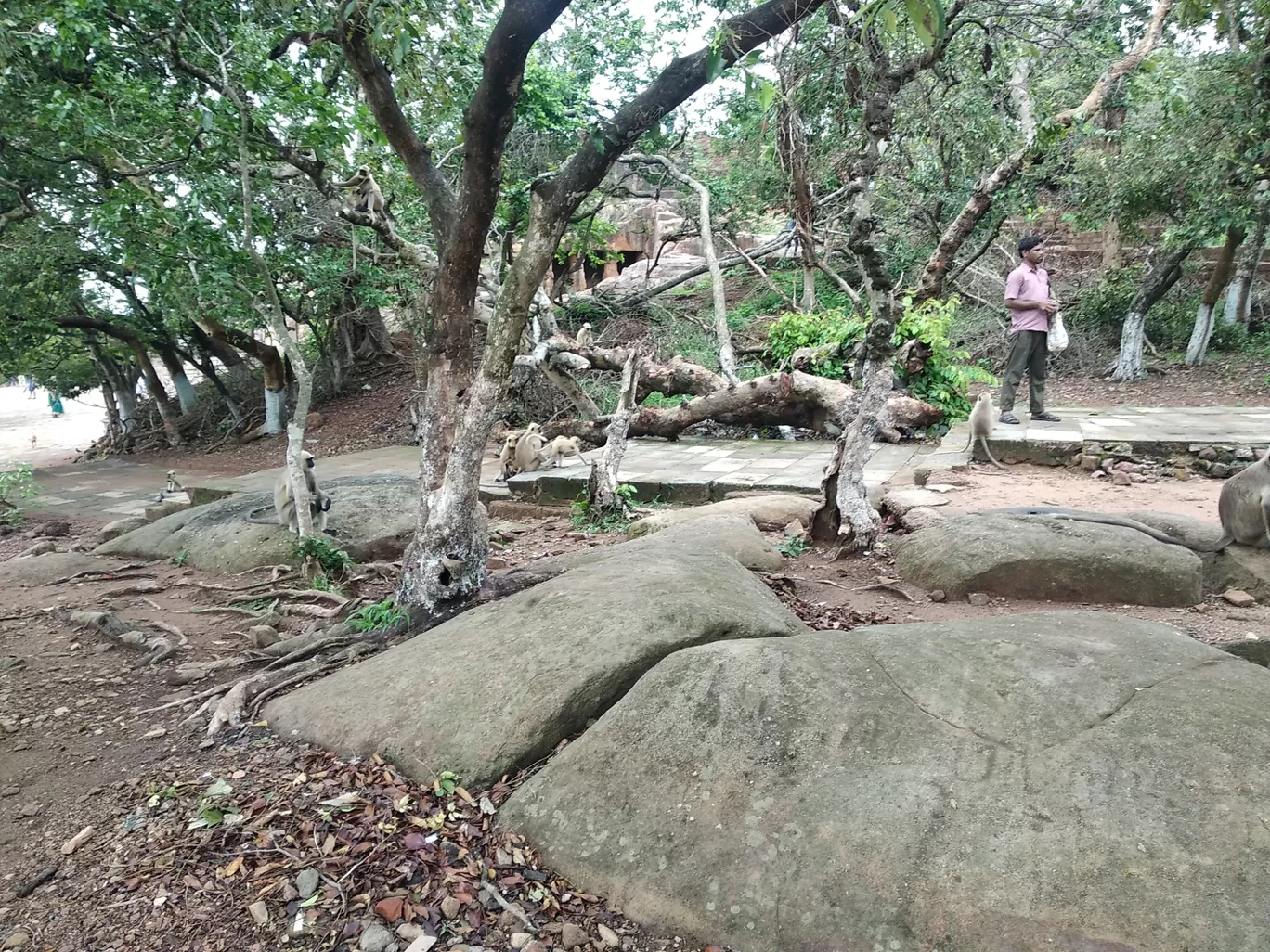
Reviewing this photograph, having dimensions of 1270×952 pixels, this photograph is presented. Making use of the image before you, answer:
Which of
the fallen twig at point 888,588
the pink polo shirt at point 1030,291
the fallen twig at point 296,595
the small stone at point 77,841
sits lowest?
the small stone at point 77,841

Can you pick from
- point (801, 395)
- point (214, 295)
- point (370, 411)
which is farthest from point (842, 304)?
point (214, 295)

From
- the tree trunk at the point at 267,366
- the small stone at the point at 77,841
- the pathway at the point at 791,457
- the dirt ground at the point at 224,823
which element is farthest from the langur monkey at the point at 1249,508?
the tree trunk at the point at 267,366

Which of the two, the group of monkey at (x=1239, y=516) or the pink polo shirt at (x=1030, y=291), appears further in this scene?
the pink polo shirt at (x=1030, y=291)

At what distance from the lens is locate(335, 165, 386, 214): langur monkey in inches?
225

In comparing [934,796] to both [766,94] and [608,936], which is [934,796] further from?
[766,94]

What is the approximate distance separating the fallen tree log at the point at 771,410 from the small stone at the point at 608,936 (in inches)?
289

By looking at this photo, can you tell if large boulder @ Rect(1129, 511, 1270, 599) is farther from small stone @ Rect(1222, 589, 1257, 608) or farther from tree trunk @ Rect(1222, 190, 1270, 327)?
tree trunk @ Rect(1222, 190, 1270, 327)

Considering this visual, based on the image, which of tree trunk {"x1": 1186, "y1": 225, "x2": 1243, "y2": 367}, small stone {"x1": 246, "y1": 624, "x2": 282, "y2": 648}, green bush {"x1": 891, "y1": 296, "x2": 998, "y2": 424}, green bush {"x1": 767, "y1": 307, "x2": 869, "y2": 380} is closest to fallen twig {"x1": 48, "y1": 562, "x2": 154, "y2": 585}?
small stone {"x1": 246, "y1": 624, "x2": 282, "y2": 648}

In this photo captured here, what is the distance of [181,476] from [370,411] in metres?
3.97

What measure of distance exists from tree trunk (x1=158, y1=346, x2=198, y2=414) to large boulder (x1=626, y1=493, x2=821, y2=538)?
1482cm

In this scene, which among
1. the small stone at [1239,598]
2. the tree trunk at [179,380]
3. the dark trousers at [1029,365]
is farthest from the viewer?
the tree trunk at [179,380]

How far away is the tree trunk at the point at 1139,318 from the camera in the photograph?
11.4 m

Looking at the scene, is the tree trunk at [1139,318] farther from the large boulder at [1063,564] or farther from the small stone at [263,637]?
the small stone at [263,637]

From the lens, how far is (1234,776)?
200 cm
